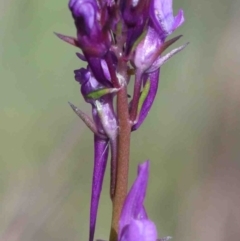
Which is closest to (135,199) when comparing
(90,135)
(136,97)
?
(136,97)

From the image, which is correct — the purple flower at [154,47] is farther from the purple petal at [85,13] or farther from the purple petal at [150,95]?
the purple petal at [85,13]

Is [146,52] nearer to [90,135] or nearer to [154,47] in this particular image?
[154,47]

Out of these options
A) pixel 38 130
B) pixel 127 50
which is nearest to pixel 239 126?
pixel 38 130

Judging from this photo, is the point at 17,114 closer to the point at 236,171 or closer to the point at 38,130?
the point at 38,130

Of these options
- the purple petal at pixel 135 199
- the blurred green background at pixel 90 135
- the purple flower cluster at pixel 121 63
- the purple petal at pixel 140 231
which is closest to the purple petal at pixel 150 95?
the purple flower cluster at pixel 121 63

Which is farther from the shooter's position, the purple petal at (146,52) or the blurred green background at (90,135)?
the blurred green background at (90,135)

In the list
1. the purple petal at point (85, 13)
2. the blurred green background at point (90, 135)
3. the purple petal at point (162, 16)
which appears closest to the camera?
the purple petal at point (85, 13)

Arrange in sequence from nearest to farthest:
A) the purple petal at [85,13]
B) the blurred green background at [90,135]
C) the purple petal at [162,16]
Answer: the purple petal at [85,13] → the purple petal at [162,16] → the blurred green background at [90,135]

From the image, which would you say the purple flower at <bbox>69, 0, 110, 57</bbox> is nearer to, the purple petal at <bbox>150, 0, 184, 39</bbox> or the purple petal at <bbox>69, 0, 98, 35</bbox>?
the purple petal at <bbox>69, 0, 98, 35</bbox>
